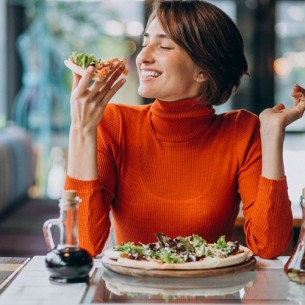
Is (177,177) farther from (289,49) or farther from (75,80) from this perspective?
(289,49)

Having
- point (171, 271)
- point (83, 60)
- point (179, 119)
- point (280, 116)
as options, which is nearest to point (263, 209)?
point (280, 116)

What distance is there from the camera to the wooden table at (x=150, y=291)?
1.42 meters

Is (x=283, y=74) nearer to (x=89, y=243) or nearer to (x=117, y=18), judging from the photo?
(x=117, y=18)

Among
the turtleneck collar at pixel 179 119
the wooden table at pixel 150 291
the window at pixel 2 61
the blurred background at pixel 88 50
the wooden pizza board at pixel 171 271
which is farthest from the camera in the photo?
the window at pixel 2 61

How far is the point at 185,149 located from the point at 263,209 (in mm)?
305

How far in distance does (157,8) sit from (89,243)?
685mm

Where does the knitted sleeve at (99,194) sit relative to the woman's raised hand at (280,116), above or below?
below

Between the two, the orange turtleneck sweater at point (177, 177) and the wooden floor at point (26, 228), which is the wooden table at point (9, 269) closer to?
the orange turtleneck sweater at point (177, 177)

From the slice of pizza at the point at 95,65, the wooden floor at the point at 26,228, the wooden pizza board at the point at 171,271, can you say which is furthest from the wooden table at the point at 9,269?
the wooden floor at the point at 26,228

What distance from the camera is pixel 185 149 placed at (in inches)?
84.7

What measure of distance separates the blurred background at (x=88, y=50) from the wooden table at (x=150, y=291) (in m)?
4.88

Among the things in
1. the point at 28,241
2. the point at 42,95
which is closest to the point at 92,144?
the point at 28,241

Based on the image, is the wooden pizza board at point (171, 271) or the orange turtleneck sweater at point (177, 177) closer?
the wooden pizza board at point (171, 271)

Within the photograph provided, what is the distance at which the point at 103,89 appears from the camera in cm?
192
